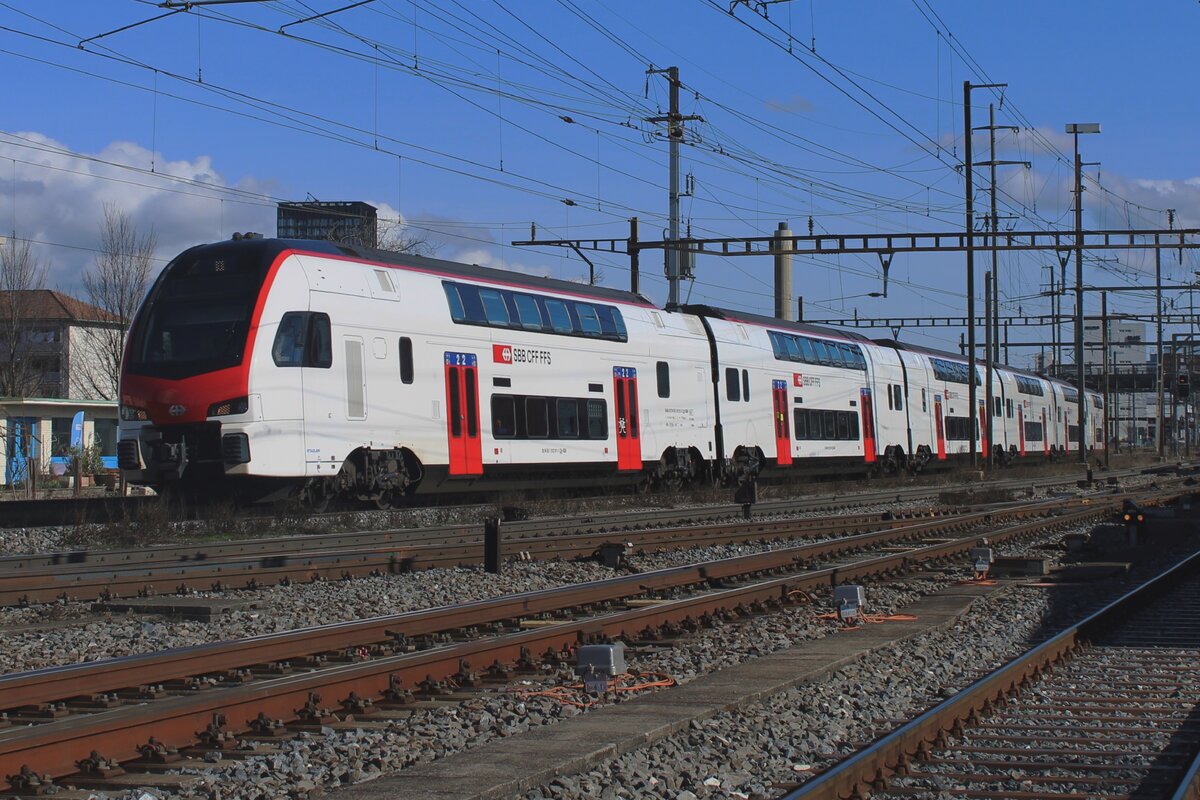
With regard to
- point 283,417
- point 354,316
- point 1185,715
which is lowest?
point 1185,715

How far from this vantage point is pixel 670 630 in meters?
10.8

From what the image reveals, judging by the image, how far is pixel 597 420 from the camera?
24.6 m

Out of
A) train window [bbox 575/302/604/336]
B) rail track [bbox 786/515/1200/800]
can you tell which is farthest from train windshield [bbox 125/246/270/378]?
rail track [bbox 786/515/1200/800]

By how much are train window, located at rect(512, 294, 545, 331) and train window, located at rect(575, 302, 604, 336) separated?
4.09ft

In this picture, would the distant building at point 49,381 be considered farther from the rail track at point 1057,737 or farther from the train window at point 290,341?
the rail track at point 1057,737

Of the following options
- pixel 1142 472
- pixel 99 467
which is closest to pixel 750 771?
pixel 99 467

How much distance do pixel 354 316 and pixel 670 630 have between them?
9830mm

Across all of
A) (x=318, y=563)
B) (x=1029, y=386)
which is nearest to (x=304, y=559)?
(x=318, y=563)

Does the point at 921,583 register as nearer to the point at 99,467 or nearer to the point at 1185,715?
the point at 1185,715

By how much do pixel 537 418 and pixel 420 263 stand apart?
11.5 feet

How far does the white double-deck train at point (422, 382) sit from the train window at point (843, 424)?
2.91 m

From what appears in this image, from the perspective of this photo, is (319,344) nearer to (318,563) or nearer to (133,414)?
(133,414)

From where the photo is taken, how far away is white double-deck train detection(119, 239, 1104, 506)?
18.0m

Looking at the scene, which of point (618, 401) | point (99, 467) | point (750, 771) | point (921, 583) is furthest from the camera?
point (99, 467)
